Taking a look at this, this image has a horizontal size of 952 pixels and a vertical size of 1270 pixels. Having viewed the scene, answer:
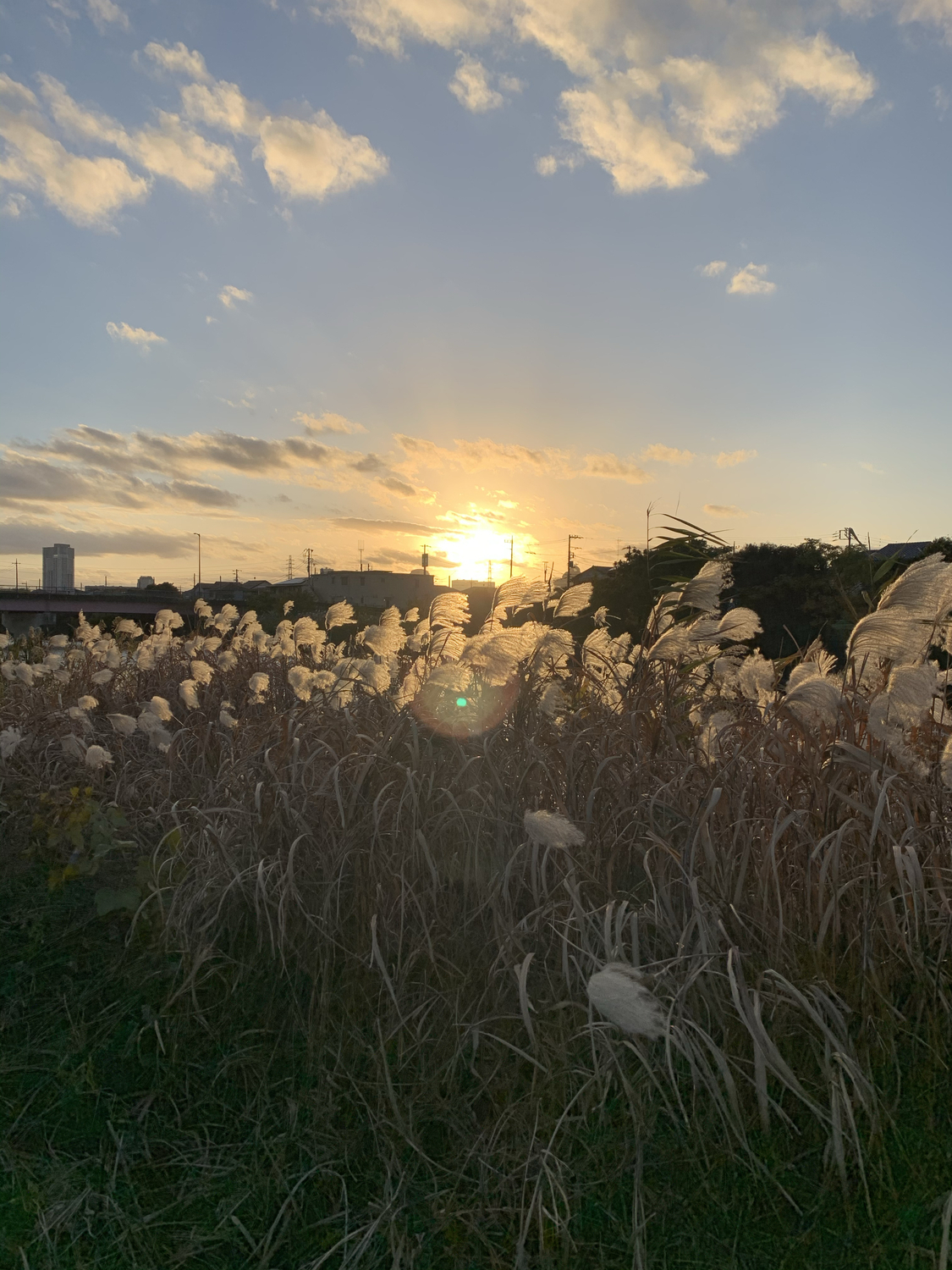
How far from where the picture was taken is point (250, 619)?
312 inches

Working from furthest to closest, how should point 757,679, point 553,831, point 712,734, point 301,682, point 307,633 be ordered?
point 307,633 → point 301,682 → point 757,679 → point 712,734 → point 553,831

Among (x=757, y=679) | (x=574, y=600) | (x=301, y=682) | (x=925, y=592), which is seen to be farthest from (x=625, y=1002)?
(x=301, y=682)

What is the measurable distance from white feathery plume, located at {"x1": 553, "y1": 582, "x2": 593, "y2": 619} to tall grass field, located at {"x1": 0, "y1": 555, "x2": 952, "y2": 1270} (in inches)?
0.8

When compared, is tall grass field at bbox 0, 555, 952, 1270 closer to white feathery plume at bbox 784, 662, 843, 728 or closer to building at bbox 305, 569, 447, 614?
white feathery plume at bbox 784, 662, 843, 728

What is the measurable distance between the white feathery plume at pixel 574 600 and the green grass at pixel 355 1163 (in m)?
1.90

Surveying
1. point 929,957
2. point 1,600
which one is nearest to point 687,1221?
point 929,957

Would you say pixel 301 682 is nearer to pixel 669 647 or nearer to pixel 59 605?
pixel 669 647

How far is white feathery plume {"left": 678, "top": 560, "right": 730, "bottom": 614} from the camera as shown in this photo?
376 centimetres

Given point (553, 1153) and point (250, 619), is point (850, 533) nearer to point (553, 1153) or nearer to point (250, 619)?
point (553, 1153)

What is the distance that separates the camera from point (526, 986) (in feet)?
9.00

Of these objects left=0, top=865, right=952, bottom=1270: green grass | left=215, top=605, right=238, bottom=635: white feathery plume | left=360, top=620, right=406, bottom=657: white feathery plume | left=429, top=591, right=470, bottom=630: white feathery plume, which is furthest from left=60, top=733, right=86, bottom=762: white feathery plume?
left=215, top=605, right=238, bottom=635: white feathery plume

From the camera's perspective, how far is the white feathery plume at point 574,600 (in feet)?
13.3

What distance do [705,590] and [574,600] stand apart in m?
0.61

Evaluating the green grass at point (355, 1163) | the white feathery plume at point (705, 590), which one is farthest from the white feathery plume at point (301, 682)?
the white feathery plume at point (705, 590)
